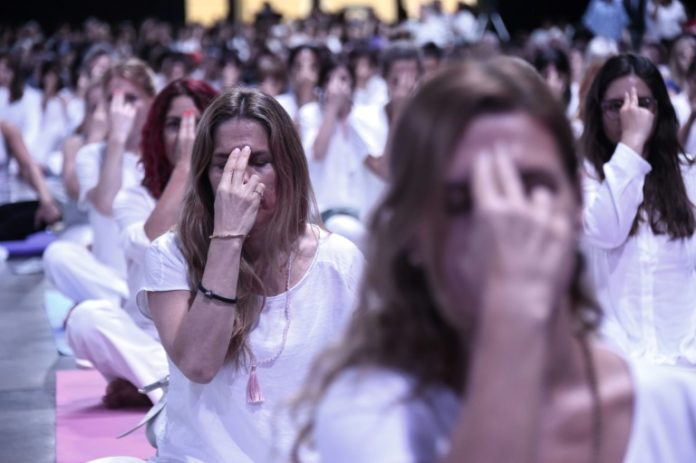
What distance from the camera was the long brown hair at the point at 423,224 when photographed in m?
1.06

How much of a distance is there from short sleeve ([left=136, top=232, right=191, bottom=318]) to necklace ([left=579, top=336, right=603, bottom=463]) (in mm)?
1458

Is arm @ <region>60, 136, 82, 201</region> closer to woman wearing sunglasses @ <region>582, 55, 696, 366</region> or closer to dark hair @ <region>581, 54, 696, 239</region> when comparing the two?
dark hair @ <region>581, 54, 696, 239</region>

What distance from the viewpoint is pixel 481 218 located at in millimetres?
967

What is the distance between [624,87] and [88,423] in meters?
1.97

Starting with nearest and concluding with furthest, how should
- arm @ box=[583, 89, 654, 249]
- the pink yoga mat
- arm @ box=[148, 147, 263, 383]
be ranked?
arm @ box=[148, 147, 263, 383] → arm @ box=[583, 89, 654, 249] → the pink yoga mat

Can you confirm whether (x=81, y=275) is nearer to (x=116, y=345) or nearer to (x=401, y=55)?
(x=116, y=345)

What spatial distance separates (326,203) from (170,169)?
9.81 feet

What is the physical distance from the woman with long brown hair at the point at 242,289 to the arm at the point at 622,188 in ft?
3.22

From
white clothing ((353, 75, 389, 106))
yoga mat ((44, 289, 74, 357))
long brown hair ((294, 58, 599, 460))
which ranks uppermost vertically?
long brown hair ((294, 58, 599, 460))

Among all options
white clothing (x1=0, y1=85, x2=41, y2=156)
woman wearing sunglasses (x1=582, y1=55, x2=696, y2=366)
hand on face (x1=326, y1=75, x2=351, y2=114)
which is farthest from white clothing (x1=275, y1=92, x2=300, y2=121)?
woman wearing sunglasses (x1=582, y1=55, x2=696, y2=366)

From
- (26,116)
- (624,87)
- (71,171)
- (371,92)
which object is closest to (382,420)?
(624,87)

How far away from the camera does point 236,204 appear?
2.44 metres

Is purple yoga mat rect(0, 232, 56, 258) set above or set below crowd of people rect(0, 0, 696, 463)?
below

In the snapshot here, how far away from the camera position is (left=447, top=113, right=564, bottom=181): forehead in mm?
1036
